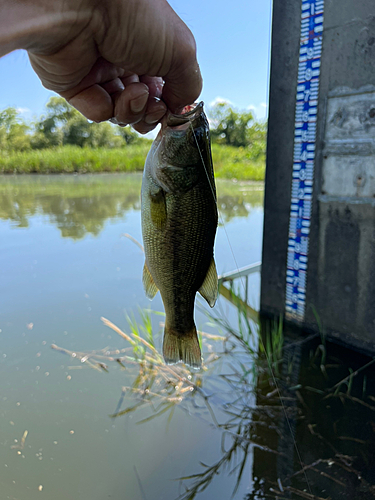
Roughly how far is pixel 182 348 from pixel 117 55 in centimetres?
101

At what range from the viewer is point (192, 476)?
2.07m

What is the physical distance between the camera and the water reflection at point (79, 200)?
6.17 metres

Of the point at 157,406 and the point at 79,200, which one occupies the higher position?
the point at 79,200

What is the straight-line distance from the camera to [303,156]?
10.4 ft

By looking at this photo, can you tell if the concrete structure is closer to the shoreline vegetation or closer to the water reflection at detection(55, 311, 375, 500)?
the water reflection at detection(55, 311, 375, 500)

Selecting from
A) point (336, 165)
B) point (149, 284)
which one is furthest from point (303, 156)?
point (149, 284)

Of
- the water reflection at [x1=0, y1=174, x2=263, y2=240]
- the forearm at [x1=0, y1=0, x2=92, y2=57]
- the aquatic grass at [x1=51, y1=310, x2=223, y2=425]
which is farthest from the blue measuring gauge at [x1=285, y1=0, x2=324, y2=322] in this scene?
the water reflection at [x1=0, y1=174, x2=263, y2=240]

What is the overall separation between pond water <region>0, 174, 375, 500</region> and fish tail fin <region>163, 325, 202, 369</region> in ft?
1.28

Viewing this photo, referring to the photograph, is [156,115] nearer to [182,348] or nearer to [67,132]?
[182,348]

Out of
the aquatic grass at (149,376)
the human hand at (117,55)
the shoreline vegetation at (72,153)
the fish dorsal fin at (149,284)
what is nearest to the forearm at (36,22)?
the human hand at (117,55)

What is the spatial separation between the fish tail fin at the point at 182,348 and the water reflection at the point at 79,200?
439 centimetres

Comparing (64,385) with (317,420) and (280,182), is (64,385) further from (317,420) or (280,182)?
(280,182)

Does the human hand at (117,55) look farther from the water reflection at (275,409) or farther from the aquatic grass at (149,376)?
the aquatic grass at (149,376)

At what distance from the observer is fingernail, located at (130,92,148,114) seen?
3.81ft
